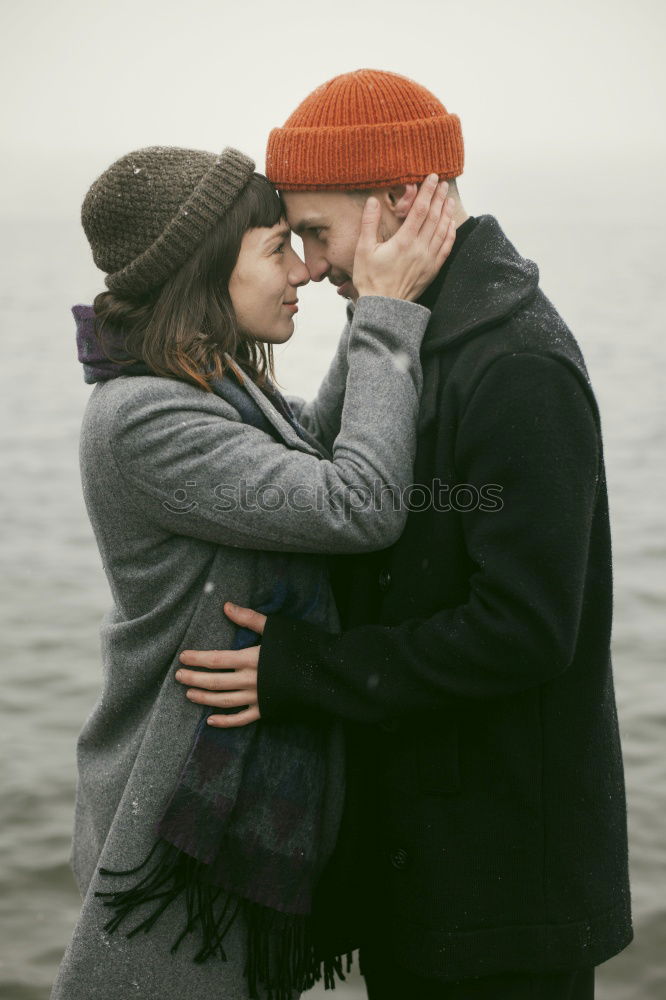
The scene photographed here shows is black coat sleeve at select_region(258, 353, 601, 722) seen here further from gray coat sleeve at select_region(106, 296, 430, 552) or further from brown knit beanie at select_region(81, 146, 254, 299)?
brown knit beanie at select_region(81, 146, 254, 299)

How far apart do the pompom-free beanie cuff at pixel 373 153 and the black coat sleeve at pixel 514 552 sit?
Result: 49cm

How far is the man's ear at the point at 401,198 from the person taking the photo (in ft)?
6.79

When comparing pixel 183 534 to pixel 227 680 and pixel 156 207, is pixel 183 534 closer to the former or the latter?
pixel 227 680

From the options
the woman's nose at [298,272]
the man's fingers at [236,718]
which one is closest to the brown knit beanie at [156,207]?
the woman's nose at [298,272]

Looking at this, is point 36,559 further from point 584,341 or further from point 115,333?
point 584,341

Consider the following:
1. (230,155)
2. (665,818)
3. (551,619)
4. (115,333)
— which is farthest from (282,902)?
(665,818)

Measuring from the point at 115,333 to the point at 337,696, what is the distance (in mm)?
813

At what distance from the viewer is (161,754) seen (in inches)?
79.4

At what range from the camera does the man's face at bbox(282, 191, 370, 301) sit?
2.15 metres

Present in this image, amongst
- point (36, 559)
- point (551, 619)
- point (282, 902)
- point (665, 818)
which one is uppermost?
point (551, 619)

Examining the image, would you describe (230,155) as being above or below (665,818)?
above

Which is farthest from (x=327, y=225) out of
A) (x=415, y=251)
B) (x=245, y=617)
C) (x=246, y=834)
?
(x=246, y=834)

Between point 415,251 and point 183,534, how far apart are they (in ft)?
2.25

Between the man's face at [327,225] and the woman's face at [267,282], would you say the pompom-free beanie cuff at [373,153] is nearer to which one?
the man's face at [327,225]
